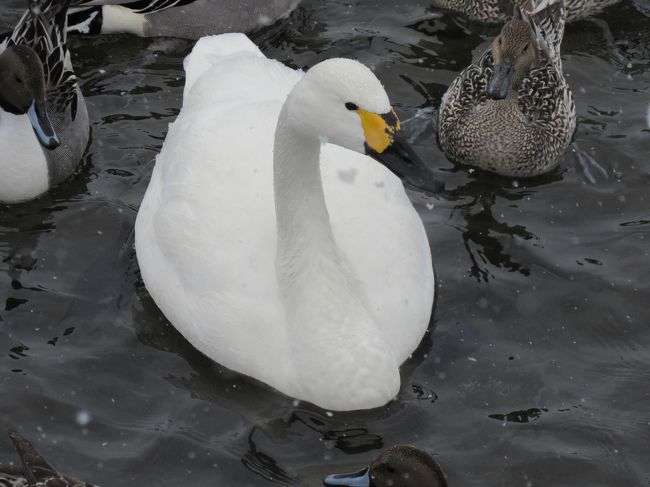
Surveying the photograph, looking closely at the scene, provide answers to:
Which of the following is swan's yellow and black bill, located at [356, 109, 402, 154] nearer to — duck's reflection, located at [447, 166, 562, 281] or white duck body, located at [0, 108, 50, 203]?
duck's reflection, located at [447, 166, 562, 281]

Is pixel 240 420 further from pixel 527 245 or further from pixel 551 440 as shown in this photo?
pixel 527 245

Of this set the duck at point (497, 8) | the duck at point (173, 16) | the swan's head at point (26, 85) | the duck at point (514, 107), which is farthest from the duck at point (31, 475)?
the duck at point (497, 8)

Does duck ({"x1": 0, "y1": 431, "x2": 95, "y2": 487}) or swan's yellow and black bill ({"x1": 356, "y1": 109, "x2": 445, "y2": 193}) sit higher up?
swan's yellow and black bill ({"x1": 356, "y1": 109, "x2": 445, "y2": 193})

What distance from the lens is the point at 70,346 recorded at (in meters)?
7.74

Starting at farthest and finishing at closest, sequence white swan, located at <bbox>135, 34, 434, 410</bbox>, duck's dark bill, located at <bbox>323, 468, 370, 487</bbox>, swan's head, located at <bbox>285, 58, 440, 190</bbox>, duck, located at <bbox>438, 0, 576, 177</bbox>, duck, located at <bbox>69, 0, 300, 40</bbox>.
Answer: duck, located at <bbox>69, 0, 300, 40</bbox> < duck, located at <bbox>438, 0, 576, 177</bbox> < white swan, located at <bbox>135, 34, 434, 410</bbox> < swan's head, located at <bbox>285, 58, 440, 190</bbox> < duck's dark bill, located at <bbox>323, 468, 370, 487</bbox>

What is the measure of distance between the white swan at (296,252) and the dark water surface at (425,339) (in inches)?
10.5

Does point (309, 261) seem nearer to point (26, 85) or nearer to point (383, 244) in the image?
point (383, 244)

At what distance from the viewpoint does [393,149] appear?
253 inches

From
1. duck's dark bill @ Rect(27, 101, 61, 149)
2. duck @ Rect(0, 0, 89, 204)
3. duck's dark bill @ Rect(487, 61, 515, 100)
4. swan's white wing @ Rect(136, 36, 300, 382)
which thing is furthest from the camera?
duck's dark bill @ Rect(487, 61, 515, 100)

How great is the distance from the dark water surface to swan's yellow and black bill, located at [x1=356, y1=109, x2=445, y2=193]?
1.48 meters

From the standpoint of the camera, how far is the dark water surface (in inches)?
276

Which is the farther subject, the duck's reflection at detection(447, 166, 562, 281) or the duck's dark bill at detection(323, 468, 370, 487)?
the duck's reflection at detection(447, 166, 562, 281)

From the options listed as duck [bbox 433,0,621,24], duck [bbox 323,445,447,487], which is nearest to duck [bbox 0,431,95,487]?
duck [bbox 323,445,447,487]

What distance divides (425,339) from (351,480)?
1913 mm
